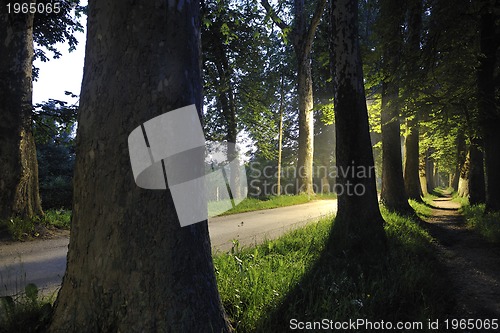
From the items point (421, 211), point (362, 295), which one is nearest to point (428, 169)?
point (421, 211)

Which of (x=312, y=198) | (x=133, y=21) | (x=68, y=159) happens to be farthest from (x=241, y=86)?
(x=133, y=21)

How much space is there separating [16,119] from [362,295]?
7786 mm

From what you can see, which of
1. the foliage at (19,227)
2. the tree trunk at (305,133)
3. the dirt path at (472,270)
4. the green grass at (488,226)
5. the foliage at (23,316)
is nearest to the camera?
the foliage at (23,316)

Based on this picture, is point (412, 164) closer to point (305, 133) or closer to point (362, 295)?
point (305, 133)

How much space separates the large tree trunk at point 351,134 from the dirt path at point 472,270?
1.66 m

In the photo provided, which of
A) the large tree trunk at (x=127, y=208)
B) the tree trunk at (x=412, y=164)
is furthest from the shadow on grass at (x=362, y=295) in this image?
the tree trunk at (x=412, y=164)

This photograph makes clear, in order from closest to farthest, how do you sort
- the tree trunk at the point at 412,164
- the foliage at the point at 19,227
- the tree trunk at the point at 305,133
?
the foliage at the point at 19,227
the tree trunk at the point at 412,164
the tree trunk at the point at 305,133

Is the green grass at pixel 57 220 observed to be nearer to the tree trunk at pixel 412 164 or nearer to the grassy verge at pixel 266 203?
the grassy verge at pixel 266 203

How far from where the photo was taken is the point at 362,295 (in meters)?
3.45

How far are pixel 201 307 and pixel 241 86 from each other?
19.3 metres

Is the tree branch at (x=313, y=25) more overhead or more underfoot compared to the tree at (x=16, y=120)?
more overhead

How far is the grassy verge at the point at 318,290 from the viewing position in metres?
3.03

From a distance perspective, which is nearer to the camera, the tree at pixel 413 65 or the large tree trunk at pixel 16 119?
the large tree trunk at pixel 16 119
